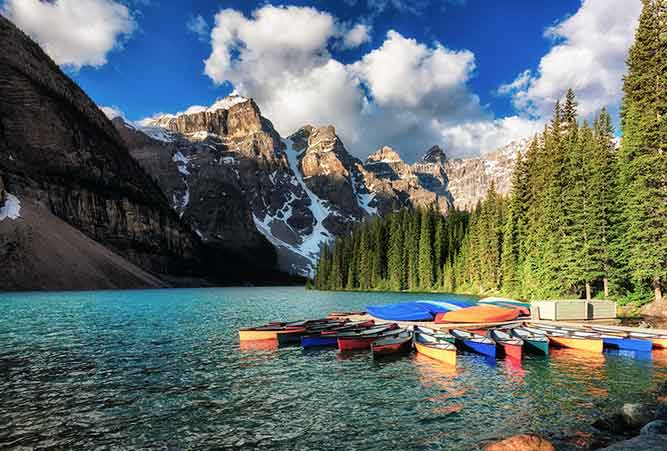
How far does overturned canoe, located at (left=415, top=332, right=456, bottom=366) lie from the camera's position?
1065 inches

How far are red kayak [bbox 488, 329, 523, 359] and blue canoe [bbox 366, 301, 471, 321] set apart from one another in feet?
30.4

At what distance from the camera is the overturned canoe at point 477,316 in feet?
129

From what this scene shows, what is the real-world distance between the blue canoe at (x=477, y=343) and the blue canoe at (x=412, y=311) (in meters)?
8.13

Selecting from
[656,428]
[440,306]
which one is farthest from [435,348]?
[440,306]

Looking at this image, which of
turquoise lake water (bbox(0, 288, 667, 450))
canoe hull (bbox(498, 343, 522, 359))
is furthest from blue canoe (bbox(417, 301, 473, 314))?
canoe hull (bbox(498, 343, 522, 359))

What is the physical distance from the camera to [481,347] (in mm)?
30078

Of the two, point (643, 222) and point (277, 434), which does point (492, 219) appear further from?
point (277, 434)

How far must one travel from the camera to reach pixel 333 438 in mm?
15031

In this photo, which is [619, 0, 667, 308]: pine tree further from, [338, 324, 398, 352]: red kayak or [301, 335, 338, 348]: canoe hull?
[301, 335, 338, 348]: canoe hull

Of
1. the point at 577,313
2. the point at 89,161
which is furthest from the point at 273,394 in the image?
the point at 89,161

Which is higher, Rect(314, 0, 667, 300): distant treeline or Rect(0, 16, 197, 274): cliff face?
Rect(0, 16, 197, 274): cliff face

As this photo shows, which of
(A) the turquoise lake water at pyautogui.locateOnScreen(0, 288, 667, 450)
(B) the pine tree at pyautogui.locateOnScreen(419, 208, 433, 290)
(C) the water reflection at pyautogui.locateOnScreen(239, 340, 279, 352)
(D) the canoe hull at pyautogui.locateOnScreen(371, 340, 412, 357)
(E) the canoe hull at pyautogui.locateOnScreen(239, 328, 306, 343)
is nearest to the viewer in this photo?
(A) the turquoise lake water at pyautogui.locateOnScreen(0, 288, 667, 450)

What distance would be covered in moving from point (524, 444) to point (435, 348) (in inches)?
637

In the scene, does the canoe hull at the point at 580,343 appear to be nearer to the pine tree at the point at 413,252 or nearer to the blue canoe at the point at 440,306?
the blue canoe at the point at 440,306
